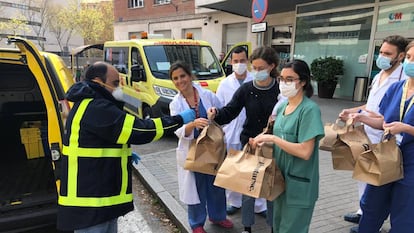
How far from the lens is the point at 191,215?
2.89 m

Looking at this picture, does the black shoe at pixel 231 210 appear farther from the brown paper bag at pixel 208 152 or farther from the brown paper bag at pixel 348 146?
Result: the brown paper bag at pixel 348 146

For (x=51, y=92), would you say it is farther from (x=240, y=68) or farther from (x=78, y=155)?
(x=240, y=68)

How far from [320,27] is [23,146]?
10979mm

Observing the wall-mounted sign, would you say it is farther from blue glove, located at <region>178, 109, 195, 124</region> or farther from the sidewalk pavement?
blue glove, located at <region>178, 109, 195, 124</region>

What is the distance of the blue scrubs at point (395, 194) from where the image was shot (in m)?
2.10

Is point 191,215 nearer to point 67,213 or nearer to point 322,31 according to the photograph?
point 67,213

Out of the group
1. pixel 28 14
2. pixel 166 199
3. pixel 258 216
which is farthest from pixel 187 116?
pixel 28 14

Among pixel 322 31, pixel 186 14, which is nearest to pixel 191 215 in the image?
pixel 322 31

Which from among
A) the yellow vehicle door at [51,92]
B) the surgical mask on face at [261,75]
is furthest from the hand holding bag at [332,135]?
the yellow vehicle door at [51,92]

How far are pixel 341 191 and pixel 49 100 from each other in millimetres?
3486

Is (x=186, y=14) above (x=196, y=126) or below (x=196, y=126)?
above

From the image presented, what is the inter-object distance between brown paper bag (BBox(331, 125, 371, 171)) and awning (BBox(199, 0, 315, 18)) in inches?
435

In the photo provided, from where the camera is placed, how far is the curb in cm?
325

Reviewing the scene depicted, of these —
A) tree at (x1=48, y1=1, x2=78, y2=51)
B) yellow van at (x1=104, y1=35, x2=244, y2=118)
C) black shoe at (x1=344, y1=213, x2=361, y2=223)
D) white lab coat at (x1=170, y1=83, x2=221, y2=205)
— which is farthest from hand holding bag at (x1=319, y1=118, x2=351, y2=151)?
tree at (x1=48, y1=1, x2=78, y2=51)
